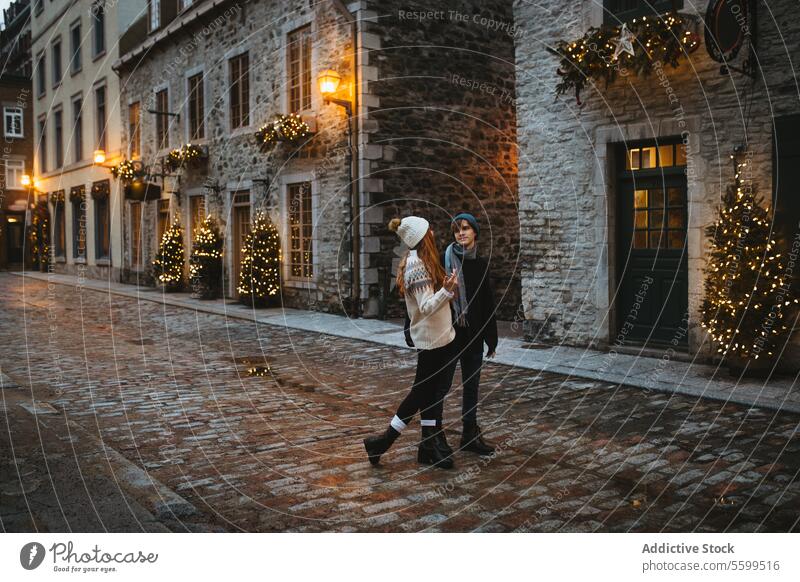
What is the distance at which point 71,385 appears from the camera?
8.42 meters

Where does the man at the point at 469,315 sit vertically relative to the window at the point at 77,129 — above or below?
below

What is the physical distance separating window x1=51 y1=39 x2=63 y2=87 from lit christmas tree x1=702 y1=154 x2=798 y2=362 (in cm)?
2892

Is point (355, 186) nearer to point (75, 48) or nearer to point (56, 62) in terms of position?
point (75, 48)

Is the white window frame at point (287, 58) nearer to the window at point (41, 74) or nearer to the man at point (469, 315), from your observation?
the man at point (469, 315)

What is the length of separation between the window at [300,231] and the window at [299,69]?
1.69 m

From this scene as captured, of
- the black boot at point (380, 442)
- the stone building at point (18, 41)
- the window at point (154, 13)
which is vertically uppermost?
the stone building at point (18, 41)

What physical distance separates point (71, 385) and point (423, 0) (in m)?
10.2

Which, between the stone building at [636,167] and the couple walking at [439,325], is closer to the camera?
the couple walking at [439,325]

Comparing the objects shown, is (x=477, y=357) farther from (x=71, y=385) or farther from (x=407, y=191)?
(x=407, y=191)

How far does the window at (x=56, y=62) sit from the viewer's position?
30469 millimetres

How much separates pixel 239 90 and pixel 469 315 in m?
14.1

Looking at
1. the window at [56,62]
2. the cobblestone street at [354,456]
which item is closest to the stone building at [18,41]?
the window at [56,62]

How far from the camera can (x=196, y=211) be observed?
20.3 metres

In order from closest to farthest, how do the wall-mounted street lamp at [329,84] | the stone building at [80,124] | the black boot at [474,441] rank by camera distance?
the black boot at [474,441] < the wall-mounted street lamp at [329,84] < the stone building at [80,124]
